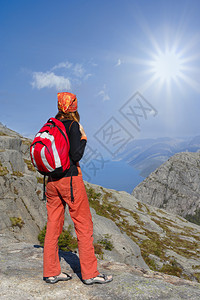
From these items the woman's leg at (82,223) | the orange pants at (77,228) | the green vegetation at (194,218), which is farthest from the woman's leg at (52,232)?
the green vegetation at (194,218)

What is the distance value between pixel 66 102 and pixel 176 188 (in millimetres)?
179172

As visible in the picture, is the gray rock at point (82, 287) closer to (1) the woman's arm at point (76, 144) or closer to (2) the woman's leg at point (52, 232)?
(2) the woman's leg at point (52, 232)

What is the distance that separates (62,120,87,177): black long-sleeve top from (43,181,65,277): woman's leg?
0.52 meters

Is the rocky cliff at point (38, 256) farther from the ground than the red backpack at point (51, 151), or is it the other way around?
the red backpack at point (51, 151)

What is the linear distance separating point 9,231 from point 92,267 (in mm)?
8850

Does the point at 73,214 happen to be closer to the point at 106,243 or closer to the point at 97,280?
the point at 97,280

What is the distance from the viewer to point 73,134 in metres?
5.10

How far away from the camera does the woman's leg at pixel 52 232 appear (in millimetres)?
5082

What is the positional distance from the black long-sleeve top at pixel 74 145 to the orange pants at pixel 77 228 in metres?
0.20

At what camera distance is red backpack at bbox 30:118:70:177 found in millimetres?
4742

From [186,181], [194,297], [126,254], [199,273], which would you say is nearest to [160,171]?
[186,181]

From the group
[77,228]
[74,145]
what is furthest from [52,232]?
[74,145]

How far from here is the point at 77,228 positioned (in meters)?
5.18

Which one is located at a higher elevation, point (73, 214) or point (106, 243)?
point (73, 214)
